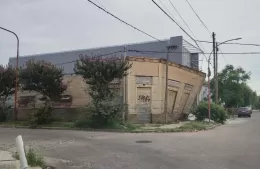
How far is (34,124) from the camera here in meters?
27.3

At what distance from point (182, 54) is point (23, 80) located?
20.1 m

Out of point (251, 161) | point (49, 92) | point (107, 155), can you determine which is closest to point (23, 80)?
point (49, 92)

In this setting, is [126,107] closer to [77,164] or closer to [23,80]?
[23,80]

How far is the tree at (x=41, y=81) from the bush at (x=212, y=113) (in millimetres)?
12396

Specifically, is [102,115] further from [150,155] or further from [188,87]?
[188,87]

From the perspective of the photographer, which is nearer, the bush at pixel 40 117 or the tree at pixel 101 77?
the tree at pixel 101 77

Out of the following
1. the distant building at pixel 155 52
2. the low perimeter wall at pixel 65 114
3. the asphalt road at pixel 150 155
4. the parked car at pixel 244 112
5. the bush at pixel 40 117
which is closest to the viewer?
the asphalt road at pixel 150 155

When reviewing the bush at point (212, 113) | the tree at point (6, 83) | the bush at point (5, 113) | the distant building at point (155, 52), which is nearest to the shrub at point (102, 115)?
the tree at point (6, 83)

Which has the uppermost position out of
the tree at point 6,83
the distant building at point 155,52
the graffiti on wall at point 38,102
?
the distant building at point 155,52

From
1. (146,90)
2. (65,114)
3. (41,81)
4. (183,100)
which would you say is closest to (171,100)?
(183,100)

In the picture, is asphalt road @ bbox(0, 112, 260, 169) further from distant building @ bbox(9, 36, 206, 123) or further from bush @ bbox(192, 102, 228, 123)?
bush @ bbox(192, 102, 228, 123)

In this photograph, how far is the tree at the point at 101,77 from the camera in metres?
24.6

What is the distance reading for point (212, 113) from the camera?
34031 mm

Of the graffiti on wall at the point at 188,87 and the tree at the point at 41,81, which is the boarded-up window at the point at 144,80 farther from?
the graffiti on wall at the point at 188,87
